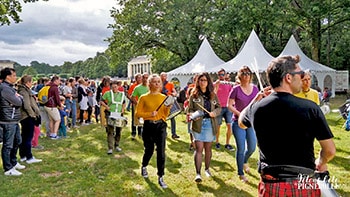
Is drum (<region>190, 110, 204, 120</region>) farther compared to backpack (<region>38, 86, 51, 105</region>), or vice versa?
backpack (<region>38, 86, 51, 105</region>)

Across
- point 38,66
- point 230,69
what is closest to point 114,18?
point 230,69

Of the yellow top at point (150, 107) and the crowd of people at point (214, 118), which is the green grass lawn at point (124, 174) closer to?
the crowd of people at point (214, 118)

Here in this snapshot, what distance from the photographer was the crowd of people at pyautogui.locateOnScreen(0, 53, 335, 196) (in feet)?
6.31

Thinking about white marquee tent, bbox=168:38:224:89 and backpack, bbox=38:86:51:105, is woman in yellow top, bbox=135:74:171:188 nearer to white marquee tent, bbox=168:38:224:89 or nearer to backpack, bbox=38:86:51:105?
backpack, bbox=38:86:51:105

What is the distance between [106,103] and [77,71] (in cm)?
10417

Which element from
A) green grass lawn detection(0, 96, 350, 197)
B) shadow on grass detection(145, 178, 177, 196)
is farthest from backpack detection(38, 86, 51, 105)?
shadow on grass detection(145, 178, 177, 196)

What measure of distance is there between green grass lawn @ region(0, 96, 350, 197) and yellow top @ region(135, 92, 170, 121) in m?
1.09

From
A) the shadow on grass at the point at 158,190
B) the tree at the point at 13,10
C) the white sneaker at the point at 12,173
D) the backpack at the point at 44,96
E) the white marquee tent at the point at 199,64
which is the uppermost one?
the tree at the point at 13,10

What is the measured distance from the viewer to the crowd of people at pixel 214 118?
6.31 feet

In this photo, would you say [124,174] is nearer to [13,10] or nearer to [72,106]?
[72,106]

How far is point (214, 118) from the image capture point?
4.75m

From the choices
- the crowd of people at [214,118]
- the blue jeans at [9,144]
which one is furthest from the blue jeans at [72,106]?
the blue jeans at [9,144]

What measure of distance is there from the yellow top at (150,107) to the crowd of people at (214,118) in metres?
0.02

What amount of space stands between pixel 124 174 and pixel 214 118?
6.30 feet
